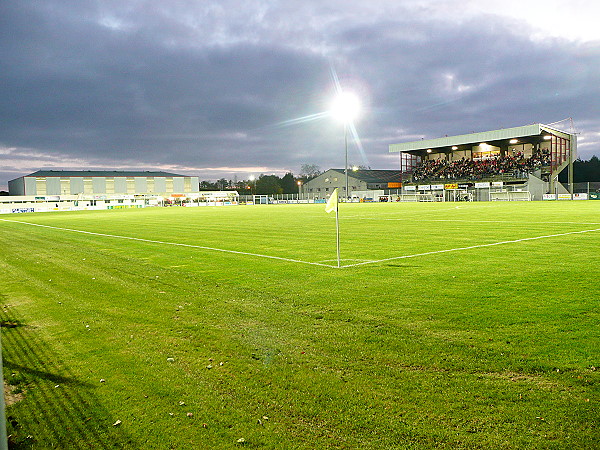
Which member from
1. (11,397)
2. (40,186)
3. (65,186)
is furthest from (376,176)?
(11,397)

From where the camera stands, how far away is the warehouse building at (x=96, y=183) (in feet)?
362

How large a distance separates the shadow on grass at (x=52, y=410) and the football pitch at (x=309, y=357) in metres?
0.02

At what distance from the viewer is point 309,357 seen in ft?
16.6

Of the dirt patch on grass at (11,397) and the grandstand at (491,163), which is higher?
the grandstand at (491,163)

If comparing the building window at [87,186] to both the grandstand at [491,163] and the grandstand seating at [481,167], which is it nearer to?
the grandstand at [491,163]

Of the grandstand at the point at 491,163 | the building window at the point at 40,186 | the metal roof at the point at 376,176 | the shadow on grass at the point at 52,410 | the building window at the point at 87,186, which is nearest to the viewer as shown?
the shadow on grass at the point at 52,410

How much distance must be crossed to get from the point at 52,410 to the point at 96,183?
12638 cm

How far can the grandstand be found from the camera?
7231 cm

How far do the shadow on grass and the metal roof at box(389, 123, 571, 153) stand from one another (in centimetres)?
8076

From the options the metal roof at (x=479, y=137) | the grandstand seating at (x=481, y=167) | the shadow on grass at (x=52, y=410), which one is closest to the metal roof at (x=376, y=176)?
the grandstand seating at (x=481, y=167)

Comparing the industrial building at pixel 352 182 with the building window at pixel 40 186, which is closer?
the building window at pixel 40 186

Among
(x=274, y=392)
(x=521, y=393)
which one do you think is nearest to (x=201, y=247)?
(x=274, y=392)

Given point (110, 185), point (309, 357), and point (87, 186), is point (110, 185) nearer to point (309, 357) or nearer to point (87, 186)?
point (87, 186)

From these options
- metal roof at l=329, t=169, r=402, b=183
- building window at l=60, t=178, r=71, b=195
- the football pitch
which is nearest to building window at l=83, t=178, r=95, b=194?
building window at l=60, t=178, r=71, b=195
